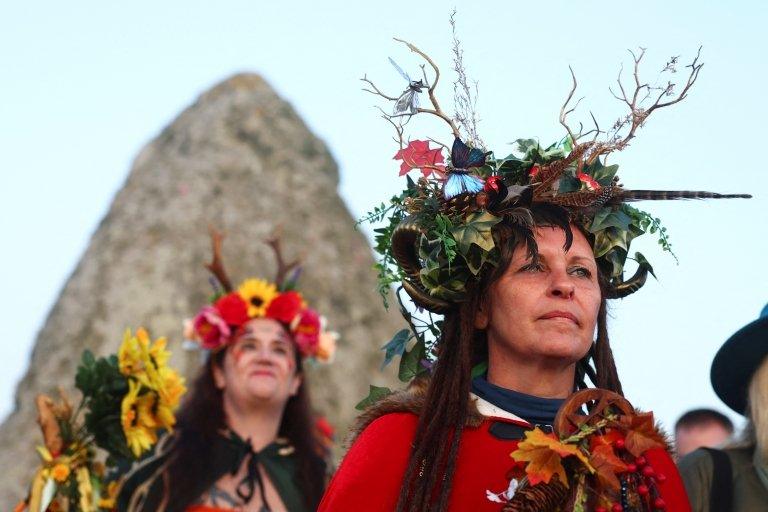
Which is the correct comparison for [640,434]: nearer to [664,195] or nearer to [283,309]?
[664,195]

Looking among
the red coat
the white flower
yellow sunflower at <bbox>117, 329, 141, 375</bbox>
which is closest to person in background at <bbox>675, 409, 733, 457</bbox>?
yellow sunflower at <bbox>117, 329, 141, 375</bbox>

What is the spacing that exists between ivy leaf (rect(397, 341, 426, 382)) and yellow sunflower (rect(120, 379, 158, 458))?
316 centimetres

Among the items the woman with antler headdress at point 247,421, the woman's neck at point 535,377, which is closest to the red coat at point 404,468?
the woman's neck at point 535,377

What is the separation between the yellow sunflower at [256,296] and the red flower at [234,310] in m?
0.03

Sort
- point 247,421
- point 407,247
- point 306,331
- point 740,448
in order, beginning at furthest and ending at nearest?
point 306,331 < point 247,421 < point 740,448 < point 407,247

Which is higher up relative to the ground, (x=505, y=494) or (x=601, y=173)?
(x=601, y=173)

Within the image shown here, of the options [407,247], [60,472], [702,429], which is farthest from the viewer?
[702,429]

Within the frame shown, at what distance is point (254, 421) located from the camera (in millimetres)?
8867

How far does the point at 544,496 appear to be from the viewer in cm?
362

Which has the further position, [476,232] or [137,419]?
[137,419]

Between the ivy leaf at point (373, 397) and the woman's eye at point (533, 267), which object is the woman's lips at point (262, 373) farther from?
the woman's eye at point (533, 267)

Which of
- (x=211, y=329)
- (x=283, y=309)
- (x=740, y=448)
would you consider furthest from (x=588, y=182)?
(x=211, y=329)

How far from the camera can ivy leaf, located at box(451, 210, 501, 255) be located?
428 cm

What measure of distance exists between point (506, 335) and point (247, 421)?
189 inches
